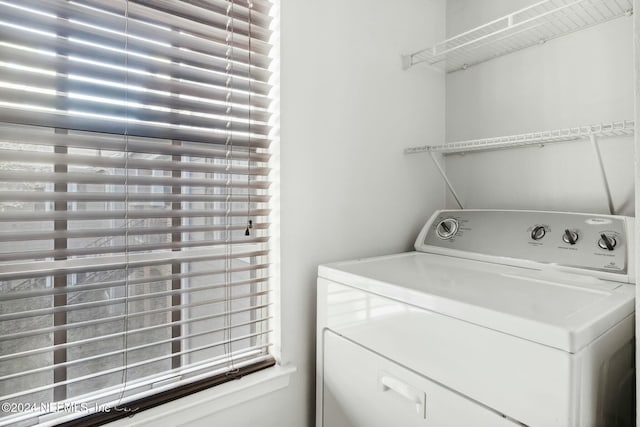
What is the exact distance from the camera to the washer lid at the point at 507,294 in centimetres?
65

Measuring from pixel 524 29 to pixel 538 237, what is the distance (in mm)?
778

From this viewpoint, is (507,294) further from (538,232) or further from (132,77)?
(132,77)

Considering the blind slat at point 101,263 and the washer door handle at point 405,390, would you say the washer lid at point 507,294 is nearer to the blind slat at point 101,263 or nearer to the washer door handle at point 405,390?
the washer door handle at point 405,390

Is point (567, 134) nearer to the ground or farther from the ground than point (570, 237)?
farther from the ground

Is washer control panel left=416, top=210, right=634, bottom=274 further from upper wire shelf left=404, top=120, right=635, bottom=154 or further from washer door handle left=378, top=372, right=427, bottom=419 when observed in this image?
washer door handle left=378, top=372, right=427, bottom=419

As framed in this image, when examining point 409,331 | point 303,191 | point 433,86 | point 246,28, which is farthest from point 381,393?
point 433,86

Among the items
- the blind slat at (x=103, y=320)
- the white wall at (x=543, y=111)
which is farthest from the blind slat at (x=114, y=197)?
the white wall at (x=543, y=111)

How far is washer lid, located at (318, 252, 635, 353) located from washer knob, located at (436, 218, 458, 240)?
0.60 ft

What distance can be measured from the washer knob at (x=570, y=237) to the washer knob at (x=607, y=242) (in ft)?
0.20

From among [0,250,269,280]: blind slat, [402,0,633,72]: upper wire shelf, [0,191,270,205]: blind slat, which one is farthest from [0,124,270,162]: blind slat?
[402,0,633,72]: upper wire shelf

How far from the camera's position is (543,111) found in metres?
1.33

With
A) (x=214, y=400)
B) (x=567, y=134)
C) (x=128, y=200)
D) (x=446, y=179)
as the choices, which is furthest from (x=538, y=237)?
(x=128, y=200)

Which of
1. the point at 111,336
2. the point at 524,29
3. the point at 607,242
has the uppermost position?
the point at 524,29

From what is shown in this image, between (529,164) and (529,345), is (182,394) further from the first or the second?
(529,164)
